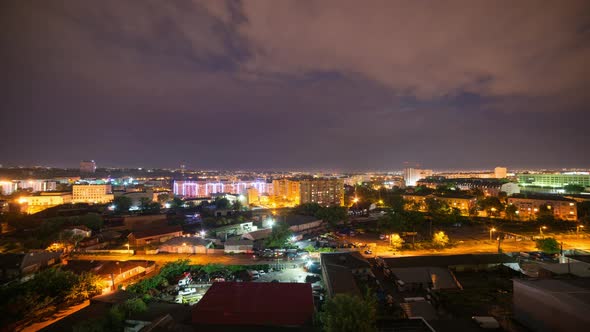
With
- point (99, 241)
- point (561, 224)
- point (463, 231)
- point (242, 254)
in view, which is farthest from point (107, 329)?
point (561, 224)

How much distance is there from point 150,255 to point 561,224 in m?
21.4

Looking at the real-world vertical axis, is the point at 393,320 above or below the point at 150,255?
above

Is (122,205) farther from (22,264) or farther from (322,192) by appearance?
(322,192)

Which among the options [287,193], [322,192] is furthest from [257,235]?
[287,193]

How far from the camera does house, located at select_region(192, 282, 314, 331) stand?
5207 mm

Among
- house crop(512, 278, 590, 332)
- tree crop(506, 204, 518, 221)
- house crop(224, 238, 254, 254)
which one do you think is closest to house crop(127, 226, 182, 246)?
house crop(224, 238, 254, 254)

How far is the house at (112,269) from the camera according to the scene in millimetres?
8133

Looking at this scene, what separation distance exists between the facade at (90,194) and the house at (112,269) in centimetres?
2476

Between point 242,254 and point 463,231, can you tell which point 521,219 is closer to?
point 463,231

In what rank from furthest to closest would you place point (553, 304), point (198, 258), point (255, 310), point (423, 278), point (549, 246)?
point (198, 258)
point (549, 246)
point (423, 278)
point (255, 310)
point (553, 304)

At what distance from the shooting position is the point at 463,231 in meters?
15.0

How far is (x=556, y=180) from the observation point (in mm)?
38656

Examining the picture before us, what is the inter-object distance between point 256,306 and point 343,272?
2795mm

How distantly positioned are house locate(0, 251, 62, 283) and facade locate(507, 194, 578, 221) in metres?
25.4
